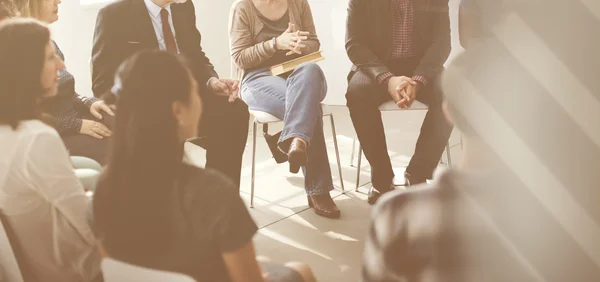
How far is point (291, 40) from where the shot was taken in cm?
205

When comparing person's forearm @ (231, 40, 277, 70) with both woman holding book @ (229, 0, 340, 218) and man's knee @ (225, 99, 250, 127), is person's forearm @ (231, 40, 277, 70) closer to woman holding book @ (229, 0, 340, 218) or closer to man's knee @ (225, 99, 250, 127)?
woman holding book @ (229, 0, 340, 218)

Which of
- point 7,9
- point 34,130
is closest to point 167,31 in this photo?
point 7,9

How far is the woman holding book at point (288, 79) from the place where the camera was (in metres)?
1.90

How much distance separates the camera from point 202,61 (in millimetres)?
1689

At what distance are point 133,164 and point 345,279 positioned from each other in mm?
820

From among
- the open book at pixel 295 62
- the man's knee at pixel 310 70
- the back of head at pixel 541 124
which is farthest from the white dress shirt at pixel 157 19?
the back of head at pixel 541 124

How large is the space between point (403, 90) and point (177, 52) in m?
1.05

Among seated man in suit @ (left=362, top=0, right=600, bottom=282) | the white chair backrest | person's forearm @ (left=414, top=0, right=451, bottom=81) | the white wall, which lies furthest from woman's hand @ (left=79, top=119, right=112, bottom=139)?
person's forearm @ (left=414, top=0, right=451, bottom=81)

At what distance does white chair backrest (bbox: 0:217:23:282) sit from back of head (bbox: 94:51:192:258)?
351 mm

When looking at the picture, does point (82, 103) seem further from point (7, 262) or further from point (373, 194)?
point (373, 194)

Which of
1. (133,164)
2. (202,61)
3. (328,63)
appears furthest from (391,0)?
(328,63)

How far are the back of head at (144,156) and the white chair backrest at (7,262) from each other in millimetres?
351

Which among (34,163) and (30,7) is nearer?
(34,163)

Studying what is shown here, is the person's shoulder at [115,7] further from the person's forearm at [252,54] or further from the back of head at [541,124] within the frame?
the back of head at [541,124]
